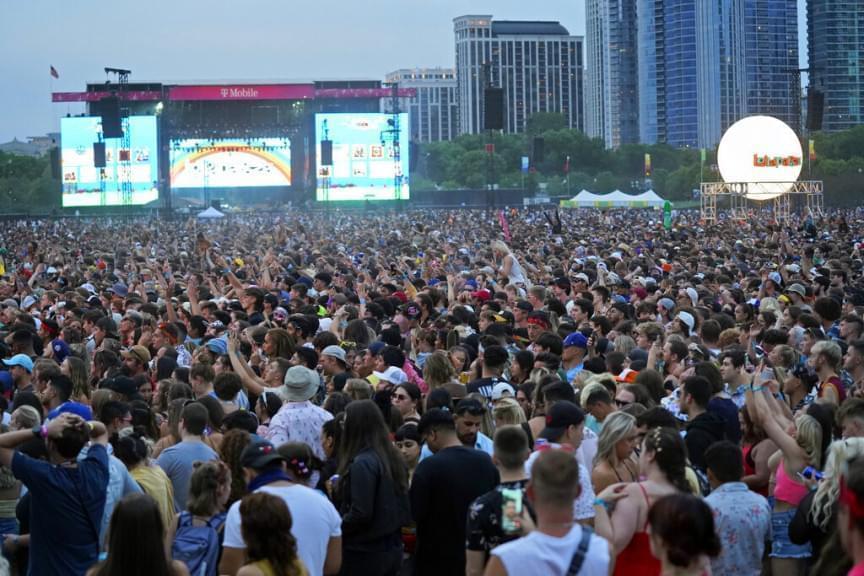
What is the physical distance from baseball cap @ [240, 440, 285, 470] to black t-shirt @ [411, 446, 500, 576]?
38.0 inches

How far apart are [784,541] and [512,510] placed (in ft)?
8.52

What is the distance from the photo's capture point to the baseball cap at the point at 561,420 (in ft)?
20.2

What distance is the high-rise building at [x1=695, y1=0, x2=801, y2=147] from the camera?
7347 inches

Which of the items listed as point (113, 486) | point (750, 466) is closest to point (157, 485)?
point (113, 486)

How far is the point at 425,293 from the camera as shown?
547 inches

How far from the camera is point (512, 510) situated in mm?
4727

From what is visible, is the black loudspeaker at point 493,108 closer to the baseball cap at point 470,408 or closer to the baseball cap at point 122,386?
the baseball cap at point 122,386

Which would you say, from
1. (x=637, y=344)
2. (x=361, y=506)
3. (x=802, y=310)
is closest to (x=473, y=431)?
(x=361, y=506)

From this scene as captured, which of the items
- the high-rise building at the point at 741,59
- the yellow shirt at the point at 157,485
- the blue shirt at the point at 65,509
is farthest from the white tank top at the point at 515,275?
the high-rise building at the point at 741,59

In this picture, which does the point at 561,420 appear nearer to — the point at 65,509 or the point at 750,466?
the point at 750,466

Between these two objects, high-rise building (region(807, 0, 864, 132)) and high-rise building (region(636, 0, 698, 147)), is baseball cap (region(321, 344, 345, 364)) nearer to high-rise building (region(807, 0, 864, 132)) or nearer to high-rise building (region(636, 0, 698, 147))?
high-rise building (region(807, 0, 864, 132))

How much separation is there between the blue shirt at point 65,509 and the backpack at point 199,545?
0.46 m

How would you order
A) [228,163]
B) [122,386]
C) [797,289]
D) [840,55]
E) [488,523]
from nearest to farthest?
[488,523] → [122,386] → [797,289] → [228,163] → [840,55]

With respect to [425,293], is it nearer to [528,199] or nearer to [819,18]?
[528,199]
